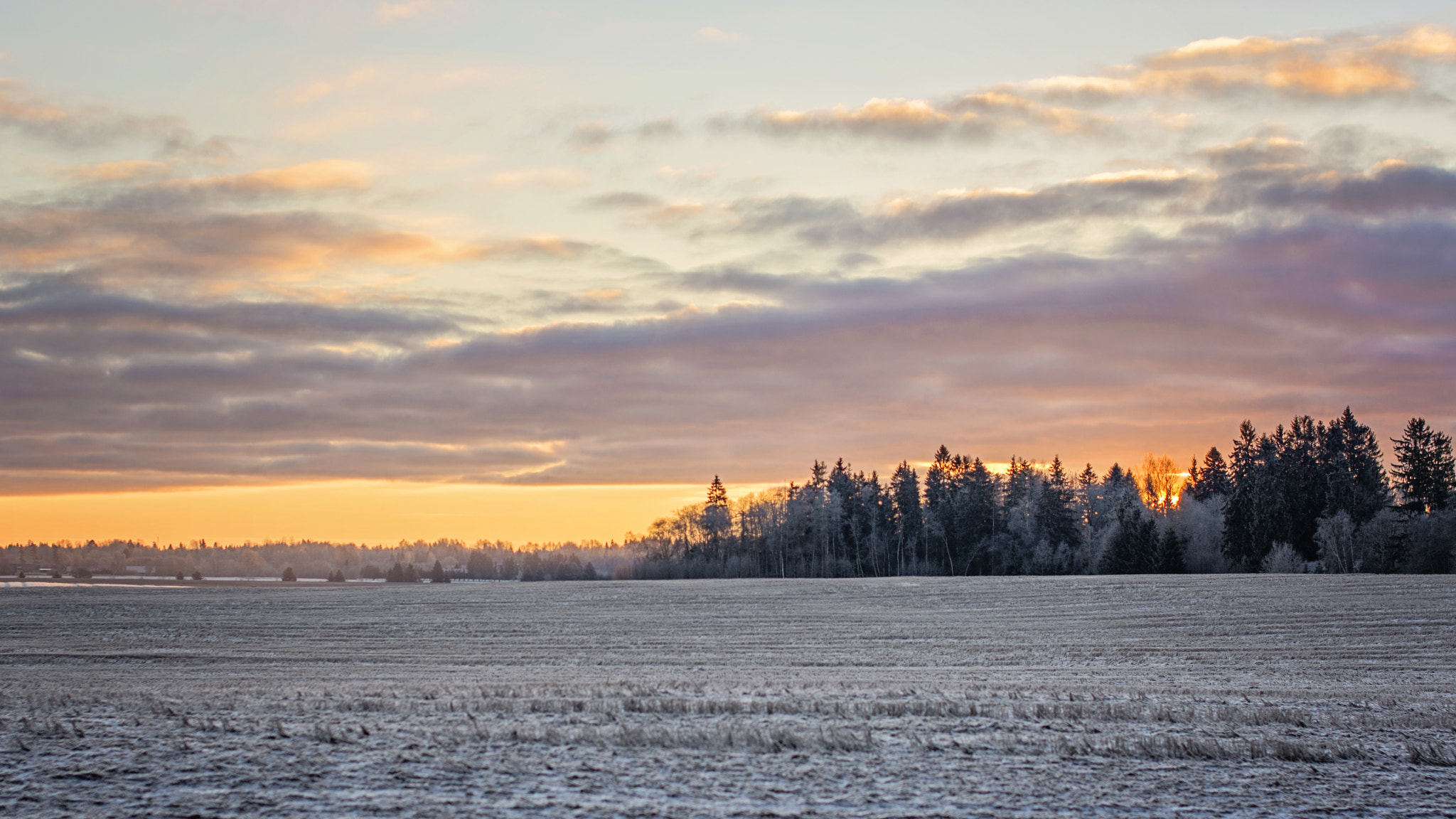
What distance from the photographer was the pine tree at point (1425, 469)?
92.8 m

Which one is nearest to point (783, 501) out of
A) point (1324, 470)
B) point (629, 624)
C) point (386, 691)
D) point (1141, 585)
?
point (1324, 470)

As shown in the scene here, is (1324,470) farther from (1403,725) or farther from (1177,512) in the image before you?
(1403,725)

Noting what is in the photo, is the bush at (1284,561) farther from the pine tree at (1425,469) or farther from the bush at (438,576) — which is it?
the bush at (438,576)

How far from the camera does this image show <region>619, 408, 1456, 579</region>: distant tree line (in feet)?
297

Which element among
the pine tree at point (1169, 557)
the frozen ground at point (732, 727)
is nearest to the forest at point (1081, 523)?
the pine tree at point (1169, 557)

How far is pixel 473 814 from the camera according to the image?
9.00 metres

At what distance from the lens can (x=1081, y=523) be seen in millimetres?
117562

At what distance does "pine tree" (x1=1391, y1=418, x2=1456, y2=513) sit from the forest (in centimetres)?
15

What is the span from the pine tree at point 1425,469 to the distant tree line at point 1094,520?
150mm

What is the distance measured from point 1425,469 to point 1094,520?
3575 cm

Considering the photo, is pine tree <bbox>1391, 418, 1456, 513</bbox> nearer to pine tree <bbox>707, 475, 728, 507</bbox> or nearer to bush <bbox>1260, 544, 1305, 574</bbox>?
bush <bbox>1260, 544, 1305, 574</bbox>

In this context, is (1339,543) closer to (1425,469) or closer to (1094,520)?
(1425,469)

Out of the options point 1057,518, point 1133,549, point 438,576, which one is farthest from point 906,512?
point 438,576

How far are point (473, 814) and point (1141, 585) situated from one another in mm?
59914
